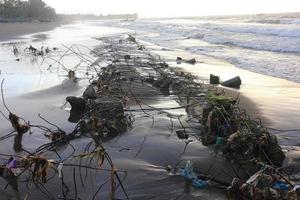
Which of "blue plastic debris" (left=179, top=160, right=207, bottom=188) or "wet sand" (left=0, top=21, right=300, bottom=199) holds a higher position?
"blue plastic debris" (left=179, top=160, right=207, bottom=188)

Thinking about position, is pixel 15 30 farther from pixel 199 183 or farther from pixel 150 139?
pixel 199 183

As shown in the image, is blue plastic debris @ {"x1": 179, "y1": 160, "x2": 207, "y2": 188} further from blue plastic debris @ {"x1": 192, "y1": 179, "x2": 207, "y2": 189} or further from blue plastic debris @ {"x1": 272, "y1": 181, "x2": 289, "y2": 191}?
blue plastic debris @ {"x1": 272, "y1": 181, "x2": 289, "y2": 191}

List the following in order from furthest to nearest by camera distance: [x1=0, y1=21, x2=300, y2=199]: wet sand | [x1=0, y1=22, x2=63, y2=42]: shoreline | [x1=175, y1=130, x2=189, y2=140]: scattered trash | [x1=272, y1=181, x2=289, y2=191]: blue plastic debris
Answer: [x1=0, y1=22, x2=63, y2=42]: shoreline → [x1=175, y1=130, x2=189, y2=140]: scattered trash → [x1=0, y1=21, x2=300, y2=199]: wet sand → [x1=272, y1=181, x2=289, y2=191]: blue plastic debris

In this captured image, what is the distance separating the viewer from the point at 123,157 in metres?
4.60

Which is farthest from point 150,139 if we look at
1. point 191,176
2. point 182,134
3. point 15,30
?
point 15,30

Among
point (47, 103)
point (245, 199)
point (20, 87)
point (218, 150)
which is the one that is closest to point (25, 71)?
point (20, 87)

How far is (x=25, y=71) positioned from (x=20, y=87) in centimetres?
282

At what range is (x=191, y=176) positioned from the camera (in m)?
3.98

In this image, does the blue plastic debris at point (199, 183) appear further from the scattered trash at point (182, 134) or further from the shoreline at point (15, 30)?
the shoreline at point (15, 30)

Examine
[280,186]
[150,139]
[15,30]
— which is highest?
[280,186]

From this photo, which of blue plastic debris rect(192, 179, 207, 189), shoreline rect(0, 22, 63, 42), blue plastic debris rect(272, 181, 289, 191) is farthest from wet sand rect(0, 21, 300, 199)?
shoreline rect(0, 22, 63, 42)

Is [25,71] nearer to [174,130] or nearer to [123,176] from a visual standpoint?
[174,130]

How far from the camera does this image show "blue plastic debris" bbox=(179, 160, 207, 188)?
3866 millimetres

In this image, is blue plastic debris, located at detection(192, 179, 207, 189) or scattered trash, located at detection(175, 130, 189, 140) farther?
scattered trash, located at detection(175, 130, 189, 140)
